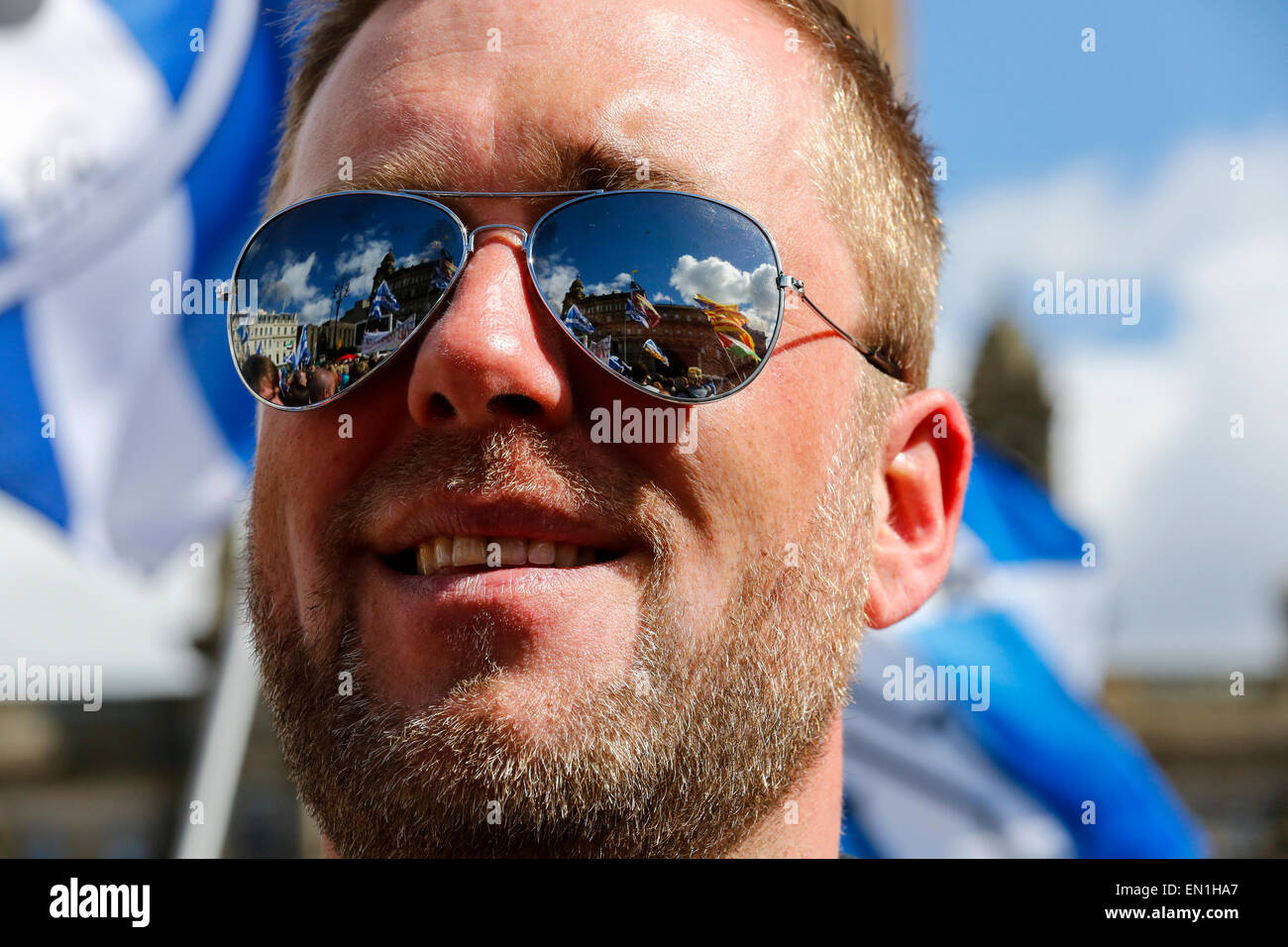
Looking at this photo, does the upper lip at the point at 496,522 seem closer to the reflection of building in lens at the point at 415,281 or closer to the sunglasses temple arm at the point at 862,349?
the reflection of building in lens at the point at 415,281

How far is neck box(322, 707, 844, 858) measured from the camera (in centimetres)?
212

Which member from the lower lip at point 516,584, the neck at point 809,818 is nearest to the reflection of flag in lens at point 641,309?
the lower lip at point 516,584

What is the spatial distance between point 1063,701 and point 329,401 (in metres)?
7.21

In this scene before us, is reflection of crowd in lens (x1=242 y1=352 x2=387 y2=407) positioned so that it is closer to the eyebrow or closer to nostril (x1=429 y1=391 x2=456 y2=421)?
nostril (x1=429 y1=391 x2=456 y2=421)

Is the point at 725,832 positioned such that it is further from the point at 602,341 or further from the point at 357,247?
the point at 357,247

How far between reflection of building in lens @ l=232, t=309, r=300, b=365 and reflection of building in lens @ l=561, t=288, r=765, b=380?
0.48 metres

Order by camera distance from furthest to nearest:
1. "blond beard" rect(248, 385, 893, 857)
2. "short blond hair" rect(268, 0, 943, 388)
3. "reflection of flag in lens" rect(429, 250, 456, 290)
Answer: "short blond hair" rect(268, 0, 943, 388) < "reflection of flag in lens" rect(429, 250, 456, 290) < "blond beard" rect(248, 385, 893, 857)

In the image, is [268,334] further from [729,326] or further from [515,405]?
[729,326]

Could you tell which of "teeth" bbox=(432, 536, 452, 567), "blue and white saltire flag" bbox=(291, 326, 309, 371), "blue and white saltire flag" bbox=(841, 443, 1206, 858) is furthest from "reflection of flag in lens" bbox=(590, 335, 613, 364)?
"blue and white saltire flag" bbox=(841, 443, 1206, 858)

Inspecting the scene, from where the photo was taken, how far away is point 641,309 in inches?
76.9

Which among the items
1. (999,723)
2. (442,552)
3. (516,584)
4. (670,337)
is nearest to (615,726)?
(516,584)

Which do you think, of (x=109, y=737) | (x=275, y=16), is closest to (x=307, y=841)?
(x=109, y=737)

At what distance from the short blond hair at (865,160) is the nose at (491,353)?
59cm

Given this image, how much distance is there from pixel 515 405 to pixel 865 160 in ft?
3.07
